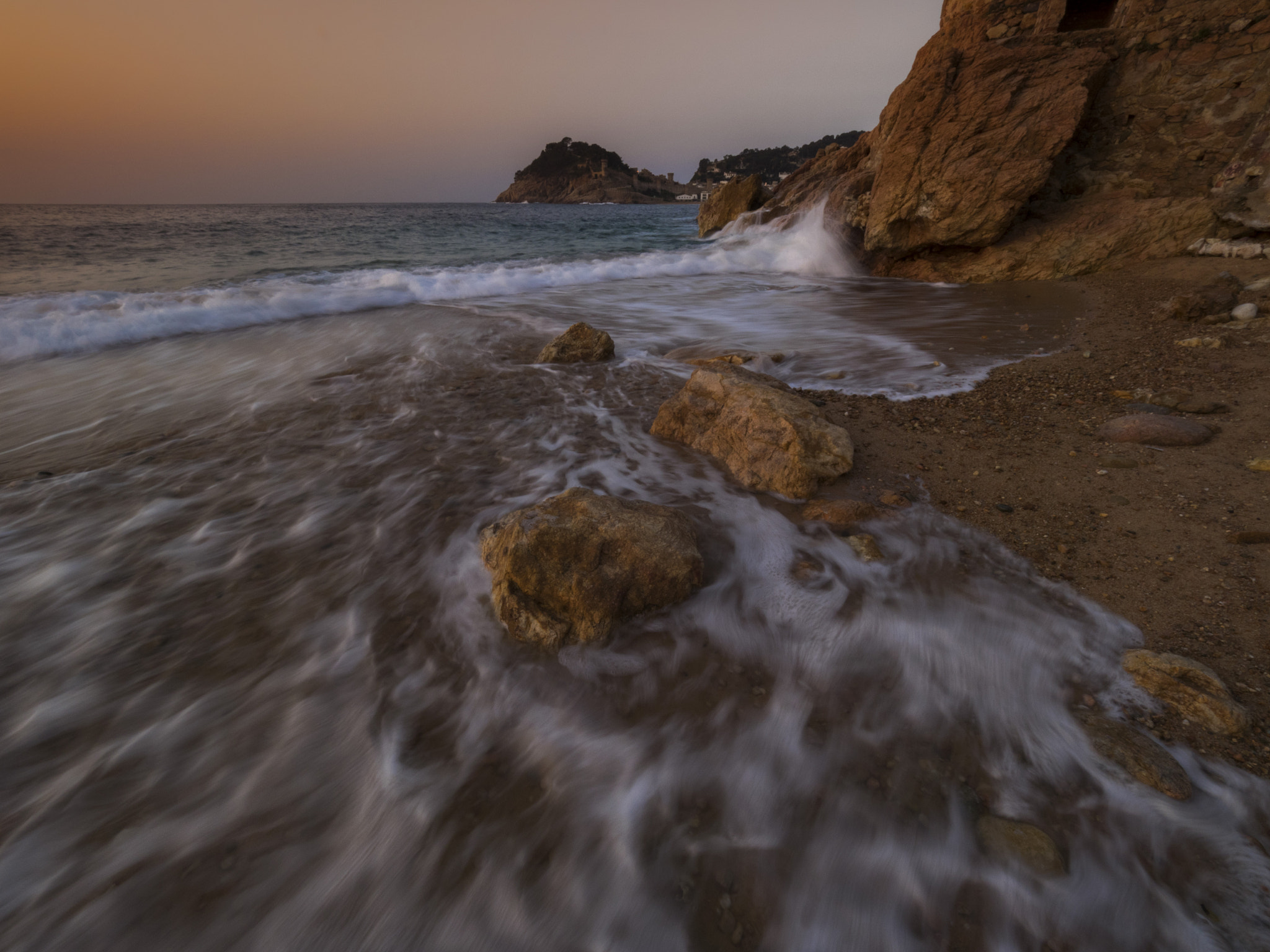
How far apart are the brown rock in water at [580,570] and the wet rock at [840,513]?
31.3 inches

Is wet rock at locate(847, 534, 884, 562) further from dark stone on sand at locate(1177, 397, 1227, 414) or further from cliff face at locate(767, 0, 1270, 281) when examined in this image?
cliff face at locate(767, 0, 1270, 281)

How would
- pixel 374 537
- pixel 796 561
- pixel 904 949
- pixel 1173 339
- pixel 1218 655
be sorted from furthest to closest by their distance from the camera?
pixel 1173 339, pixel 374 537, pixel 796 561, pixel 1218 655, pixel 904 949

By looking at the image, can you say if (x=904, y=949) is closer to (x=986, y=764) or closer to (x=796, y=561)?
(x=986, y=764)

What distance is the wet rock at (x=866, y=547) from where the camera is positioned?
2.31m

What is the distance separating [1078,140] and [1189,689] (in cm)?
967

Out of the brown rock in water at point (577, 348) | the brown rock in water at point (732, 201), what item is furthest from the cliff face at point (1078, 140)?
the brown rock in water at point (732, 201)

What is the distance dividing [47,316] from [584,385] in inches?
298

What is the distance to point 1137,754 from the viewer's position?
1479 mm

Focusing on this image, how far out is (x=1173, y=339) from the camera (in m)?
4.18

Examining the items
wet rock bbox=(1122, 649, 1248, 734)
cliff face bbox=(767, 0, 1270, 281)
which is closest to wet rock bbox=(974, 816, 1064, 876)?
wet rock bbox=(1122, 649, 1248, 734)

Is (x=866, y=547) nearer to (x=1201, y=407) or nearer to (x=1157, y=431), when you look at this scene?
(x=1157, y=431)

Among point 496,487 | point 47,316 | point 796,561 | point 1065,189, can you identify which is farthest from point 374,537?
point 1065,189

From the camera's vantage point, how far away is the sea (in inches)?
51.4

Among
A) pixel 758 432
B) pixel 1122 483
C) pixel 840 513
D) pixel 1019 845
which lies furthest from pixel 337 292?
pixel 1019 845
